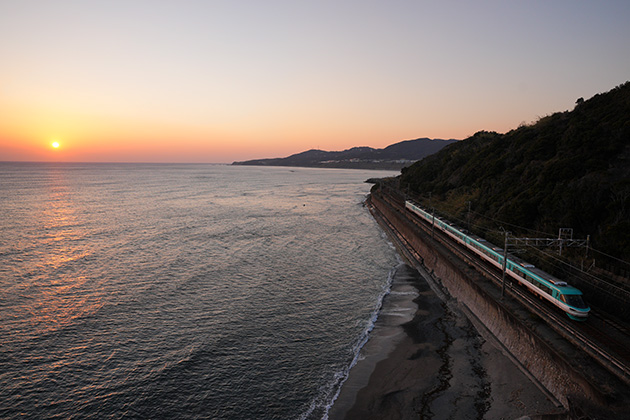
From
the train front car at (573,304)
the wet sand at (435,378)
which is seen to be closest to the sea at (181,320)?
the wet sand at (435,378)

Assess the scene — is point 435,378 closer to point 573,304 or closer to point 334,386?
point 334,386

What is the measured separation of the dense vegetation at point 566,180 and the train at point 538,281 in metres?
4.96

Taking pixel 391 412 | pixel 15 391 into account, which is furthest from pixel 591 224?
pixel 15 391

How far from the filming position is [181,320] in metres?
23.3

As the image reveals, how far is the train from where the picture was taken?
18047 millimetres

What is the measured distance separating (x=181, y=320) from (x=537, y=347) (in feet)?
67.0

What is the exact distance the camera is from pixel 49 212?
66.4 metres

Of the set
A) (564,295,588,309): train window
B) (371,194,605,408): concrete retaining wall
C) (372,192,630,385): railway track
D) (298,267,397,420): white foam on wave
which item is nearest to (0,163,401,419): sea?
(298,267,397,420): white foam on wave

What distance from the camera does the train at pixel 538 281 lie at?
18.0m

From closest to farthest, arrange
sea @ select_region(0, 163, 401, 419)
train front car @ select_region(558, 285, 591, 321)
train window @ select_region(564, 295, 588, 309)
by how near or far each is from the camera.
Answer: sea @ select_region(0, 163, 401, 419)
train front car @ select_region(558, 285, 591, 321)
train window @ select_region(564, 295, 588, 309)

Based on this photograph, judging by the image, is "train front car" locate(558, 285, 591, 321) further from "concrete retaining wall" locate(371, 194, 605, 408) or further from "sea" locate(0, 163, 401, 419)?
"sea" locate(0, 163, 401, 419)

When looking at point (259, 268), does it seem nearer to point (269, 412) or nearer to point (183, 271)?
point (183, 271)

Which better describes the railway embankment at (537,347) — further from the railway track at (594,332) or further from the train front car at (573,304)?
the train front car at (573,304)

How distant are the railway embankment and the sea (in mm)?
6357
